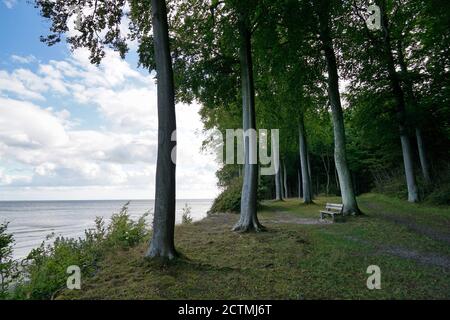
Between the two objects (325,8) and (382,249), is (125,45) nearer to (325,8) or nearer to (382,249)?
(325,8)

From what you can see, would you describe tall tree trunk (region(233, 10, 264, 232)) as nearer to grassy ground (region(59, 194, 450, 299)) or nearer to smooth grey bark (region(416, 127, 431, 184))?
grassy ground (region(59, 194, 450, 299))

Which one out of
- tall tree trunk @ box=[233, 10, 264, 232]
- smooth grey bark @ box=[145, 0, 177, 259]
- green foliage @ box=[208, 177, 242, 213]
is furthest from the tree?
green foliage @ box=[208, 177, 242, 213]

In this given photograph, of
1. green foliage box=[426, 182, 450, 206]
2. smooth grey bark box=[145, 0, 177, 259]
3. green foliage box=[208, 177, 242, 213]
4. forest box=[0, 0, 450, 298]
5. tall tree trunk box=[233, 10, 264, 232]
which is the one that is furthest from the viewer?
green foliage box=[208, 177, 242, 213]

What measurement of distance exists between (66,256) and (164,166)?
3.36m

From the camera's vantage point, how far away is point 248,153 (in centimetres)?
1078

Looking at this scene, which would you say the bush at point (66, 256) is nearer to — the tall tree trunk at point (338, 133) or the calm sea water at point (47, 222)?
the calm sea water at point (47, 222)

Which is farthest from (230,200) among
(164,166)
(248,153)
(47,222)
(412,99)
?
(47,222)

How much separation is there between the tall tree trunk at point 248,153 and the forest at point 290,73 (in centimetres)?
4

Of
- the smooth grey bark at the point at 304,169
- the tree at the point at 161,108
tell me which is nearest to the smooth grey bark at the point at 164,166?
the tree at the point at 161,108

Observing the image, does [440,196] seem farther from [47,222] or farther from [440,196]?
[47,222]

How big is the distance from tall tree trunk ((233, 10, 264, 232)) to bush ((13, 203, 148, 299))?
372 centimetres

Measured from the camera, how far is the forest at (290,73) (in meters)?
7.53

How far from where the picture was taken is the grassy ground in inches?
183

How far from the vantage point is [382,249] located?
23.3ft
